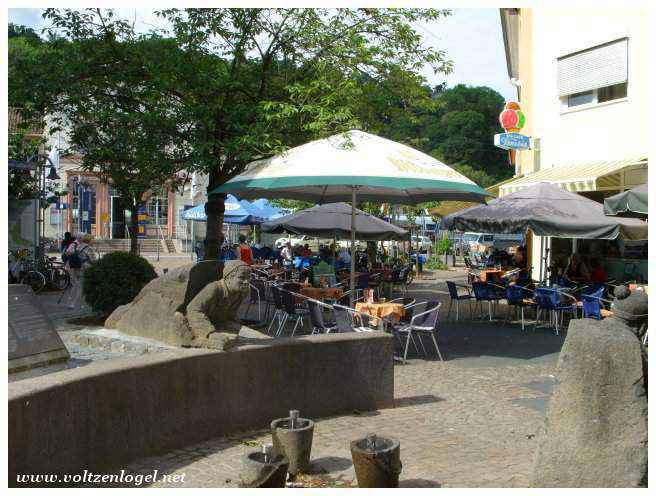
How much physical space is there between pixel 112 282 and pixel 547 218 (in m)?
6.82

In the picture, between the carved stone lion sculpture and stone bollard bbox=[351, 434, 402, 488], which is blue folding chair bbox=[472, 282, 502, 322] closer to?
the carved stone lion sculpture

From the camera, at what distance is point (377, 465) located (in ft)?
13.4

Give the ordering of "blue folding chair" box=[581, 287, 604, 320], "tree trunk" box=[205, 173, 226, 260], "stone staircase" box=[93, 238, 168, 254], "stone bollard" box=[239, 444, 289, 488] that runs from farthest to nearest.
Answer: "stone staircase" box=[93, 238, 168, 254] < "tree trunk" box=[205, 173, 226, 260] < "blue folding chair" box=[581, 287, 604, 320] < "stone bollard" box=[239, 444, 289, 488]

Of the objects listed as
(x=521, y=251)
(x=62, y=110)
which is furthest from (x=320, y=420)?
(x=521, y=251)

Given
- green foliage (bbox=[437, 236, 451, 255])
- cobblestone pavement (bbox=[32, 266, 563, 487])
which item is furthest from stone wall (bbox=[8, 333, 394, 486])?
green foliage (bbox=[437, 236, 451, 255])

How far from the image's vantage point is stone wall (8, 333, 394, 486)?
386cm

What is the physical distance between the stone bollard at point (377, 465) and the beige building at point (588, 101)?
11.1m

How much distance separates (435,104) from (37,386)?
10802mm

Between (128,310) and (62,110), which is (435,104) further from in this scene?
Result: (128,310)

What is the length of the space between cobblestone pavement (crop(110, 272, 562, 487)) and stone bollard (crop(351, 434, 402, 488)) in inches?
12.6

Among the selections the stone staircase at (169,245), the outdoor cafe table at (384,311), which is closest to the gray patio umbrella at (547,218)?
the outdoor cafe table at (384,311)

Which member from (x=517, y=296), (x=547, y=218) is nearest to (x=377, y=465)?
(x=547, y=218)

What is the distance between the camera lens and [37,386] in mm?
3881

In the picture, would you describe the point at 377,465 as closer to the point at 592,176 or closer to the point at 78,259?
the point at 78,259
